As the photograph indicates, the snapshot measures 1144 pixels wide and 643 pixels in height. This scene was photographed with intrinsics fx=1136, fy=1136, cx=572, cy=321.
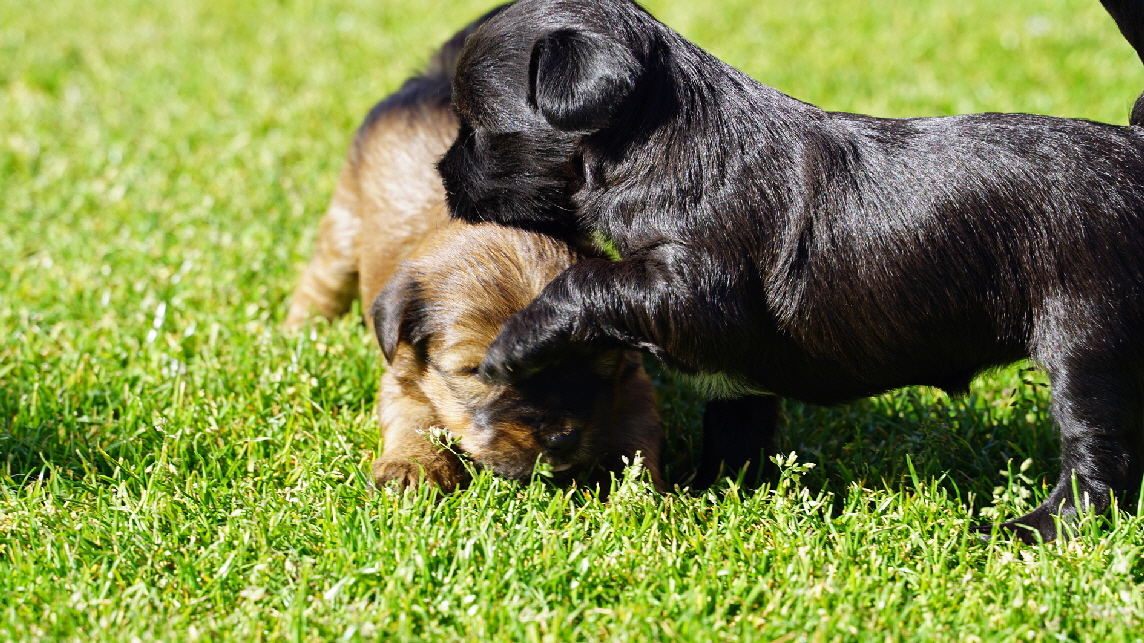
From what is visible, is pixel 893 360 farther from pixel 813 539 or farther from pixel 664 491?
pixel 664 491

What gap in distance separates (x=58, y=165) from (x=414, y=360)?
355cm

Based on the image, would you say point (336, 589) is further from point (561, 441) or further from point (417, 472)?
point (561, 441)

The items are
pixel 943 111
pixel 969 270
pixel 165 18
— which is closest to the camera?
pixel 969 270

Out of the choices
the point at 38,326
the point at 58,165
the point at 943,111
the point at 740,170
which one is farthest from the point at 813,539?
the point at 58,165

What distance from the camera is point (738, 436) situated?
11.6 feet

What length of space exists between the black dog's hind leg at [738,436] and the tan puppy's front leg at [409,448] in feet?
2.55

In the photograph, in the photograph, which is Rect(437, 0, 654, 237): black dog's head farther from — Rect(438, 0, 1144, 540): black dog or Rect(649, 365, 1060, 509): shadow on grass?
Rect(649, 365, 1060, 509): shadow on grass

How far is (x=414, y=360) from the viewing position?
3520mm

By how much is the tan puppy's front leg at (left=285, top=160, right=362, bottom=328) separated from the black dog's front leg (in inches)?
73.7

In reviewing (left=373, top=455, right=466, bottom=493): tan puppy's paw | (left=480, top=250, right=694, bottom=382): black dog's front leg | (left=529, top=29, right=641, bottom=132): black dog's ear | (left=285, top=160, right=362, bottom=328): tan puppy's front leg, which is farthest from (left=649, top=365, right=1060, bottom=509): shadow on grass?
(left=285, top=160, right=362, bottom=328): tan puppy's front leg

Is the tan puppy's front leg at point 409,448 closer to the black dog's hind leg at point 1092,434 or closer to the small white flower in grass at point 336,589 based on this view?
the small white flower in grass at point 336,589

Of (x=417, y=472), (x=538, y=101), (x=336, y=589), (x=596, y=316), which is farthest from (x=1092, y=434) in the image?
(x=336, y=589)

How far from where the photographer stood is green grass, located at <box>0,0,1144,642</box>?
8.96 ft

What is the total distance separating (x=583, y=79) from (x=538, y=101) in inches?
5.6
